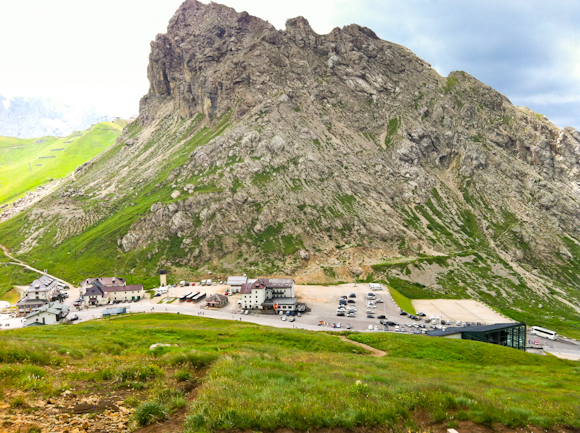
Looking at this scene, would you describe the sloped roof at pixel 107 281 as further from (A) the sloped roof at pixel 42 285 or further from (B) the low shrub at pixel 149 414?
(B) the low shrub at pixel 149 414

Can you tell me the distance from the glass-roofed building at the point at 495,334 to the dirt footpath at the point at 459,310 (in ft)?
77.5

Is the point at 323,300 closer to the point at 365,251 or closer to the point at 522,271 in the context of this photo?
the point at 365,251

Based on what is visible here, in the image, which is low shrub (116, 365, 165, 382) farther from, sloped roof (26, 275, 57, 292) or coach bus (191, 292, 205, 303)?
sloped roof (26, 275, 57, 292)

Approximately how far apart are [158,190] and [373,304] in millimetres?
132638

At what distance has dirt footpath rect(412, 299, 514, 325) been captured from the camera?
88.9 metres

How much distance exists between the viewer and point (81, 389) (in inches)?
546

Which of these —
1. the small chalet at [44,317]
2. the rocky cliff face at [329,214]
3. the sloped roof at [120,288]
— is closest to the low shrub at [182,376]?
the small chalet at [44,317]

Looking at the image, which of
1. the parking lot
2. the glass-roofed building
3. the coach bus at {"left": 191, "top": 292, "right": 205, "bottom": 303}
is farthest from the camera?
the coach bus at {"left": 191, "top": 292, "right": 205, "bottom": 303}

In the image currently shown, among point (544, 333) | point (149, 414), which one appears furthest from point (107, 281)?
point (544, 333)

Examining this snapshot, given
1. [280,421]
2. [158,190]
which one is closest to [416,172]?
[158,190]

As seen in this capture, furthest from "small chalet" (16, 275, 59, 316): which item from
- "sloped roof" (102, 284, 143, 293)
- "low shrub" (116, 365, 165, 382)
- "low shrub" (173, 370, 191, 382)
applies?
"low shrub" (173, 370, 191, 382)

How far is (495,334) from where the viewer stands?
→ 6122cm

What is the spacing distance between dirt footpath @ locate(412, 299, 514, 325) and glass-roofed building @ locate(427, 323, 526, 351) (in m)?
23.6

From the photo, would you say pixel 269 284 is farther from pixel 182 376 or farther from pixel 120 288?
pixel 182 376
